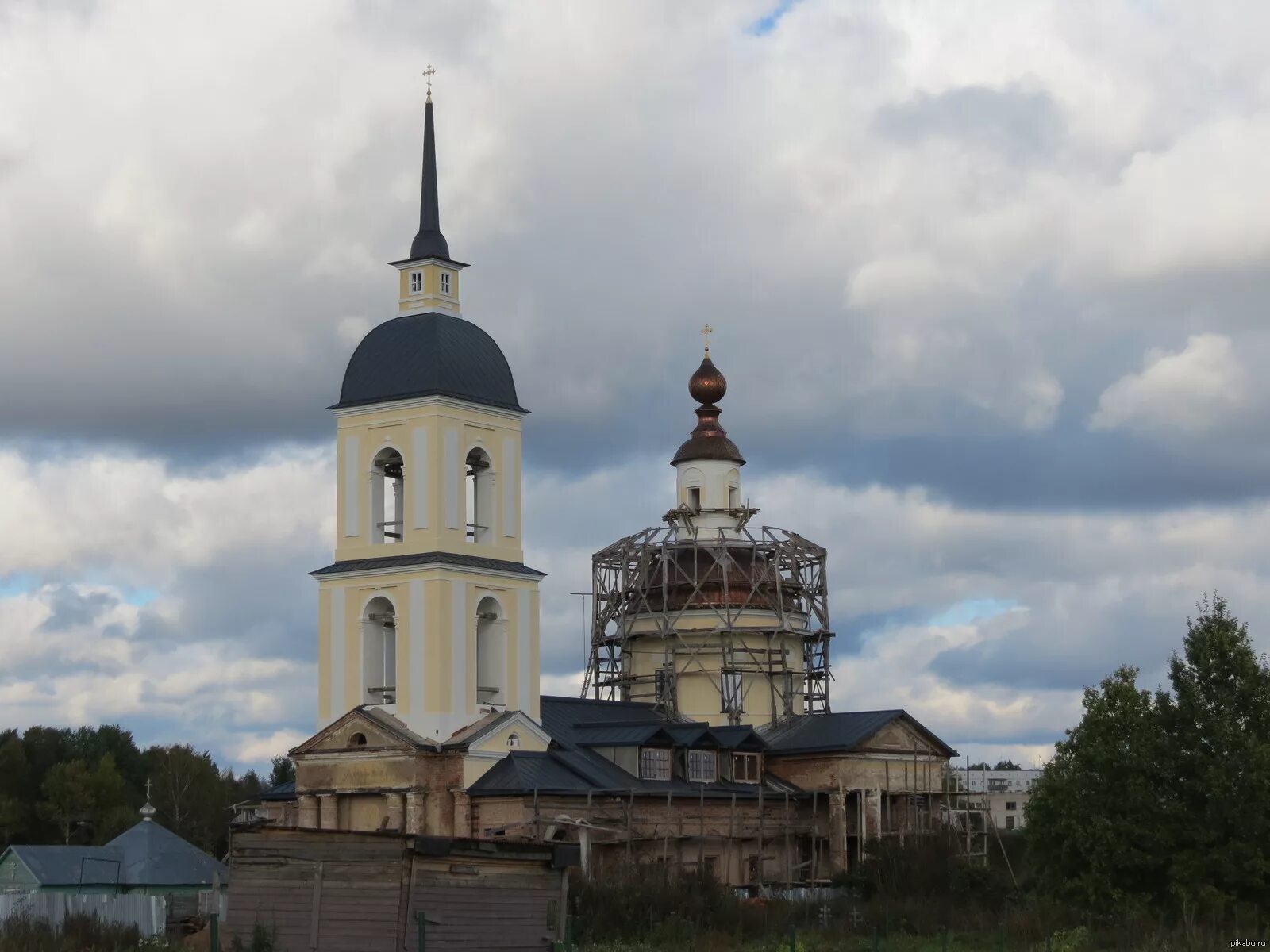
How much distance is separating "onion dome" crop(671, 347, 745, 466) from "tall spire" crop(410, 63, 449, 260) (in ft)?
49.4

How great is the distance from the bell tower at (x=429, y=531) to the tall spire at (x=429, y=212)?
0.18 ft

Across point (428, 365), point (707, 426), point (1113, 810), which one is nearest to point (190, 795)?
point (707, 426)

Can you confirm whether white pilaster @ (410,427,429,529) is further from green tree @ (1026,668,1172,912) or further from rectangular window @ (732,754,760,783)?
green tree @ (1026,668,1172,912)

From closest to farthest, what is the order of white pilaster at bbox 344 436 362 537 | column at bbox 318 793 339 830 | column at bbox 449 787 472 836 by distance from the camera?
1. column at bbox 449 787 472 836
2. column at bbox 318 793 339 830
3. white pilaster at bbox 344 436 362 537

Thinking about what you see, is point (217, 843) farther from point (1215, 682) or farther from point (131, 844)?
point (1215, 682)

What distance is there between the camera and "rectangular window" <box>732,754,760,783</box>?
53.6 metres

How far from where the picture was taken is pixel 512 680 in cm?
4875

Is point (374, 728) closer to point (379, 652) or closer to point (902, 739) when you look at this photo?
point (379, 652)

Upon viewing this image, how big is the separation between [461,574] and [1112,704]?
1472 cm

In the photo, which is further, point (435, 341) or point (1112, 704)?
point (435, 341)

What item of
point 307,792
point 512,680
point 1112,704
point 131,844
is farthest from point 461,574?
point 1112,704

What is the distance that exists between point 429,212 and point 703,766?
14888 millimetres

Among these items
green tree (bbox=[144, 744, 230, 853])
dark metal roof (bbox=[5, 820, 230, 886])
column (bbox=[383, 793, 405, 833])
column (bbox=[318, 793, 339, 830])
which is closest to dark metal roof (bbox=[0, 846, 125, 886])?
dark metal roof (bbox=[5, 820, 230, 886])

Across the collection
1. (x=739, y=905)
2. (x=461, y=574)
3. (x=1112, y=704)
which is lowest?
(x=739, y=905)
